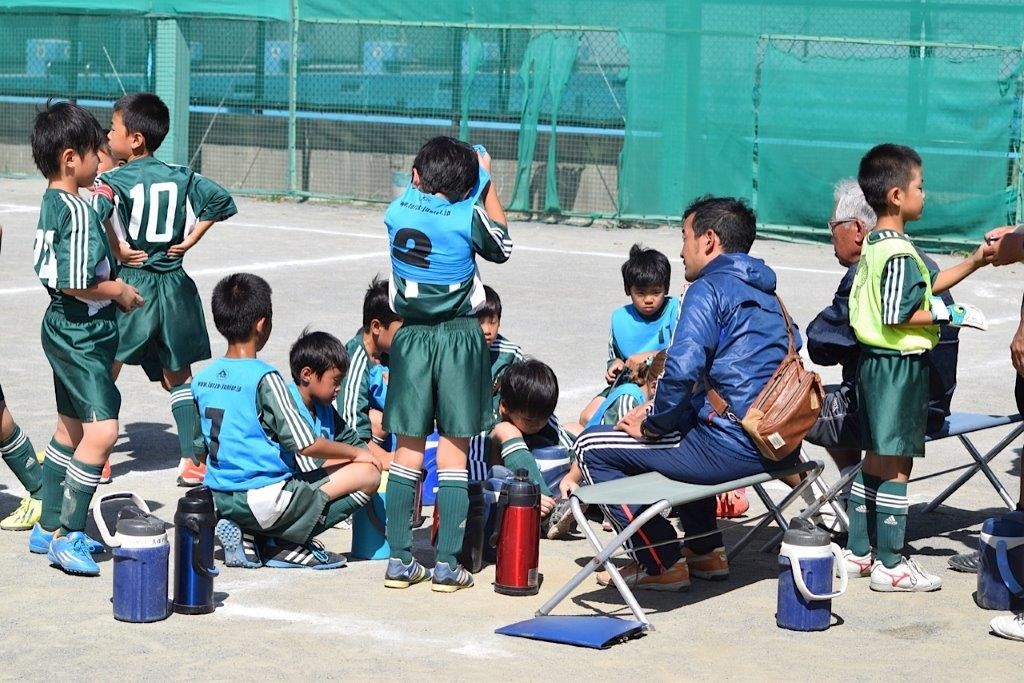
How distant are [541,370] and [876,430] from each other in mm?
1635

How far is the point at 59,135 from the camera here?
19.6ft

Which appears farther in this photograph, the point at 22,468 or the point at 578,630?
the point at 22,468

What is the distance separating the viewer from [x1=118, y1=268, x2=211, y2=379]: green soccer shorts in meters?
7.65

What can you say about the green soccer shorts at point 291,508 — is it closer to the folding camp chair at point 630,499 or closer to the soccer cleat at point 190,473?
the folding camp chair at point 630,499

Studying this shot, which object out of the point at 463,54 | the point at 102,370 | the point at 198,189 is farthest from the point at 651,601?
the point at 463,54

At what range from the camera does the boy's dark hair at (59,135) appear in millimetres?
5969

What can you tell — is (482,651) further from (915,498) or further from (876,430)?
(915,498)

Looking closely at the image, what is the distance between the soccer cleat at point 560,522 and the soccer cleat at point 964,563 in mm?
1584

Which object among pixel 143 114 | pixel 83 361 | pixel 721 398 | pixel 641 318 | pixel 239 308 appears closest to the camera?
pixel 721 398

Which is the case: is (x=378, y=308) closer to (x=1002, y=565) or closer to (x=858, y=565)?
(x=858, y=565)

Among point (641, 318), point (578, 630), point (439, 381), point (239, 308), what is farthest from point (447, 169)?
point (641, 318)

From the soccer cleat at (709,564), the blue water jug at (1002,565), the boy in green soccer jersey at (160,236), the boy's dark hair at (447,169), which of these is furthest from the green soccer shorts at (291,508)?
the blue water jug at (1002,565)

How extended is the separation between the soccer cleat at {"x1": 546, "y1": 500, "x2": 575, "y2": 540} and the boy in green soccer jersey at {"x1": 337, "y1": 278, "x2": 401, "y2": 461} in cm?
87

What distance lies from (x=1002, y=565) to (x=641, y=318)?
8.01 ft
